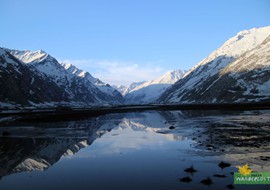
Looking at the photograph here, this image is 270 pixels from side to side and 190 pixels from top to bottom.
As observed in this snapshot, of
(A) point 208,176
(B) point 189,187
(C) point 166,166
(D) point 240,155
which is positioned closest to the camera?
(B) point 189,187

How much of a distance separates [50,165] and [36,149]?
1123cm

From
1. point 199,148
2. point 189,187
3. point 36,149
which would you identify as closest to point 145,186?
point 189,187

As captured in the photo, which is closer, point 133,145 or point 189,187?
point 189,187

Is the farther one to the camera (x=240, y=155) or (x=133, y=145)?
(x=133, y=145)

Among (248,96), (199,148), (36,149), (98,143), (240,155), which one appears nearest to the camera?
(240,155)

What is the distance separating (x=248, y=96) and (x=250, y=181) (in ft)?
604

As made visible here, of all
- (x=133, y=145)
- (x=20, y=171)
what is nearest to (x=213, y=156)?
(x=133, y=145)

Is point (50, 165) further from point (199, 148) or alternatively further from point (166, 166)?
point (199, 148)

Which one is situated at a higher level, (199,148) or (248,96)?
(248,96)

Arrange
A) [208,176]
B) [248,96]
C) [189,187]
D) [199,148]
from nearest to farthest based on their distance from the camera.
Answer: [189,187], [208,176], [199,148], [248,96]

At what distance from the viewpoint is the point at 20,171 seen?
92.2 ft

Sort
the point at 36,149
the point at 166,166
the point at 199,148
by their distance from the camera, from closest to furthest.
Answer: the point at 166,166, the point at 199,148, the point at 36,149

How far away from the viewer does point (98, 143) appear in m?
46.2

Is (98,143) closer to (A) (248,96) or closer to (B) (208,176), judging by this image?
(B) (208,176)
